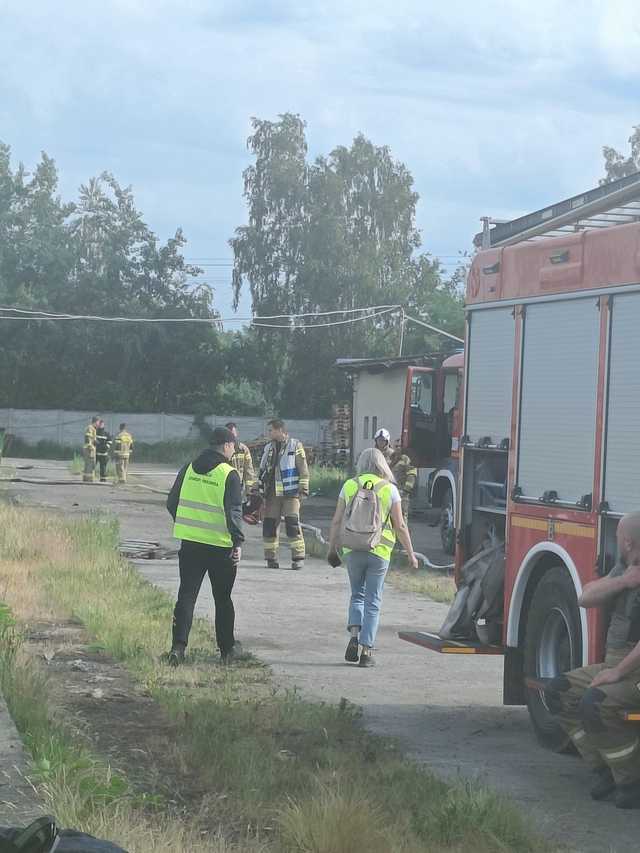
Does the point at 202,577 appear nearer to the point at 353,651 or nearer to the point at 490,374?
the point at 353,651

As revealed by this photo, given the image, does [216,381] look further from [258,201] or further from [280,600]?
[280,600]

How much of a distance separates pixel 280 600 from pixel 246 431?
1941 inches

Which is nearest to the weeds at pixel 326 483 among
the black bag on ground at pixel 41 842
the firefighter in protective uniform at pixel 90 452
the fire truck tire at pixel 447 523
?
the firefighter in protective uniform at pixel 90 452

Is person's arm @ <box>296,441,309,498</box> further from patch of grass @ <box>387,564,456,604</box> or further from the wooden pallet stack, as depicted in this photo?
the wooden pallet stack

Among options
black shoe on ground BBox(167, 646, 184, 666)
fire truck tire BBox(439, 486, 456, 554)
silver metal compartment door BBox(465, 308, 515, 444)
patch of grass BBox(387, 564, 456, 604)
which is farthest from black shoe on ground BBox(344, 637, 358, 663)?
fire truck tire BBox(439, 486, 456, 554)

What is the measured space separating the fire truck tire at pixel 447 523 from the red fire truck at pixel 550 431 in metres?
11.9

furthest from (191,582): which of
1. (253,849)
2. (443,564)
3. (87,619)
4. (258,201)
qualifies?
(258,201)

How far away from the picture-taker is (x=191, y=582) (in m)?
10.6

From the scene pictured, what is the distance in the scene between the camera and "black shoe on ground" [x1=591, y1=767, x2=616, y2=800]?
23.4 ft

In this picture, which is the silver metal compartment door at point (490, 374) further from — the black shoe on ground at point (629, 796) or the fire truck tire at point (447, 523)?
the fire truck tire at point (447, 523)

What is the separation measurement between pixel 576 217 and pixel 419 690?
3.44 metres

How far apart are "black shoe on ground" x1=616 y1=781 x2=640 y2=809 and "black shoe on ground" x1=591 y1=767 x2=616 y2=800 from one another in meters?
0.13

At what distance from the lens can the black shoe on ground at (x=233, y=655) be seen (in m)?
10.7

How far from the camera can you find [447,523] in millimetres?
22750
